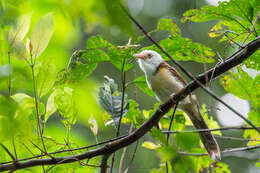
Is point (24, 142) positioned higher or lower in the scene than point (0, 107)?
lower

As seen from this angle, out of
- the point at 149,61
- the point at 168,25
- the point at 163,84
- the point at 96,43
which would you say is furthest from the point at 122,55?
the point at 149,61

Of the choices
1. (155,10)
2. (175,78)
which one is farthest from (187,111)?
(155,10)

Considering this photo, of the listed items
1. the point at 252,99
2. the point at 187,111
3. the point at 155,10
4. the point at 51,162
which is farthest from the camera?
the point at 155,10

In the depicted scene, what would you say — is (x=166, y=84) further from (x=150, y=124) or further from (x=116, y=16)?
(x=116, y=16)

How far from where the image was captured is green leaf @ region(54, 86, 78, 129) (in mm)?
1420

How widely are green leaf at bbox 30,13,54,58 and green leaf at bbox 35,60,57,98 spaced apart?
0.07 m

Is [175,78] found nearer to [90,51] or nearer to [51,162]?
[90,51]

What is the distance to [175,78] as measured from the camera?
2.73 meters

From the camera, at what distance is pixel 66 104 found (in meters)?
1.44

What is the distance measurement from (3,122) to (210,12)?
125 cm

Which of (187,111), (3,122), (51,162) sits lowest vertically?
(187,111)

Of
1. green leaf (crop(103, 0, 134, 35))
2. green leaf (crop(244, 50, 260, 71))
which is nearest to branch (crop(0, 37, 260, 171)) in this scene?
green leaf (crop(244, 50, 260, 71))

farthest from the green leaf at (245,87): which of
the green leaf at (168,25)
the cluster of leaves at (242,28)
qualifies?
the green leaf at (168,25)

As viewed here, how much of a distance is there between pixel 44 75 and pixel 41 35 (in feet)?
0.68
